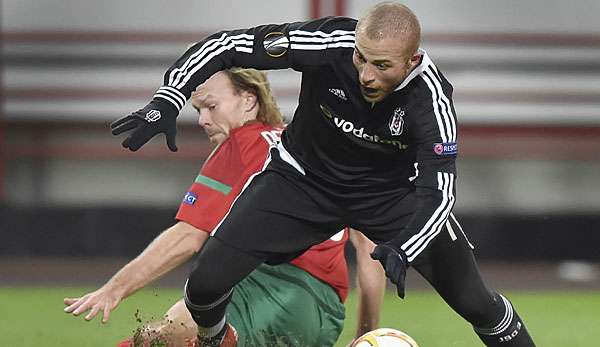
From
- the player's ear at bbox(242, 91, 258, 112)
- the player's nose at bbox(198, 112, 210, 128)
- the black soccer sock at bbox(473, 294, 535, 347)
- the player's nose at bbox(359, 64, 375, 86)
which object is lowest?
the black soccer sock at bbox(473, 294, 535, 347)

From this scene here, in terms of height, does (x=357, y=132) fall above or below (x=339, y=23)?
below

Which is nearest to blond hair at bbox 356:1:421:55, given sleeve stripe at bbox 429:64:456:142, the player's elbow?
sleeve stripe at bbox 429:64:456:142

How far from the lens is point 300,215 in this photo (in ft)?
15.8

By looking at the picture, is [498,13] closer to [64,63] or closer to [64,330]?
[64,63]

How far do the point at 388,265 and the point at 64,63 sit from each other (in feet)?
23.2

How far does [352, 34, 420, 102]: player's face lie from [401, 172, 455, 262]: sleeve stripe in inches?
14.0

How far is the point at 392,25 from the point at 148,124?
877mm

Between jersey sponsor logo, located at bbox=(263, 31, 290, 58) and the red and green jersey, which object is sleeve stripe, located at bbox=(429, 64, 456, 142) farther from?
the red and green jersey

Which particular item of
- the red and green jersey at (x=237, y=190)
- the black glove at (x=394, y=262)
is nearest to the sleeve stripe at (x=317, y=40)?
the red and green jersey at (x=237, y=190)

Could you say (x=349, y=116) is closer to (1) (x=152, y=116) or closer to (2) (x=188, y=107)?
(1) (x=152, y=116)

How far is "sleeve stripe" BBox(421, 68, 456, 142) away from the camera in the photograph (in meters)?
4.44

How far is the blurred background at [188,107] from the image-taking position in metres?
10.7

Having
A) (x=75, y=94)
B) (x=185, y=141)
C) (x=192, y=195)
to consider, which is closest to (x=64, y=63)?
(x=75, y=94)

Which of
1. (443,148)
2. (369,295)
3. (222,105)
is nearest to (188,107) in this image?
(222,105)
